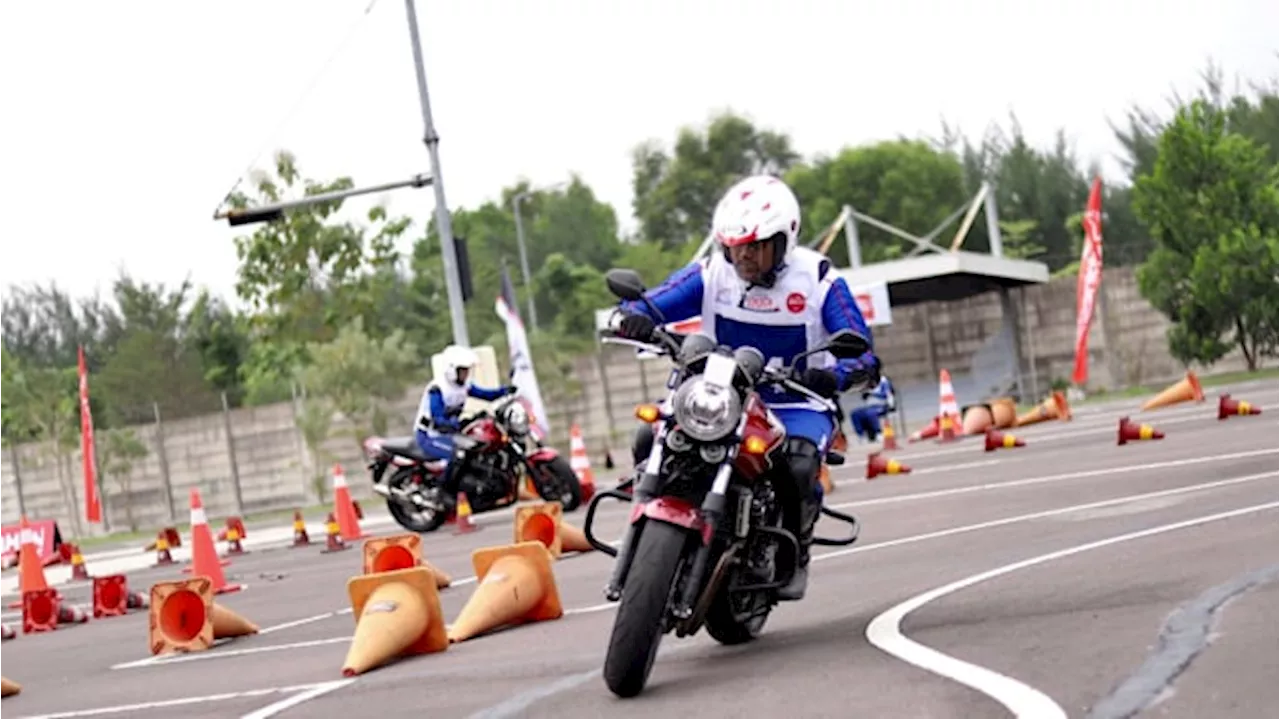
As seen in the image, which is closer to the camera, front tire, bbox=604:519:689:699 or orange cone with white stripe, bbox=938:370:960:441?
front tire, bbox=604:519:689:699

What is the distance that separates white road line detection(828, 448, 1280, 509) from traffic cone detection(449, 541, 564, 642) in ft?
24.7

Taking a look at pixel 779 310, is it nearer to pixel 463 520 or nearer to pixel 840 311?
pixel 840 311

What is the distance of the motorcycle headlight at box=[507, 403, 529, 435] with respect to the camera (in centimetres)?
2505

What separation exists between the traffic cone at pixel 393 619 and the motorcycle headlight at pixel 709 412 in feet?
8.86

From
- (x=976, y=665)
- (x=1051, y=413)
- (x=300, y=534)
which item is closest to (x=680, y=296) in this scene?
(x=976, y=665)

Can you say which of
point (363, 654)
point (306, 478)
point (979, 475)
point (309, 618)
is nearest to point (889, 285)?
point (306, 478)

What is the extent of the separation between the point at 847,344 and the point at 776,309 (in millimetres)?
776

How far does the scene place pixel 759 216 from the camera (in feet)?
31.2

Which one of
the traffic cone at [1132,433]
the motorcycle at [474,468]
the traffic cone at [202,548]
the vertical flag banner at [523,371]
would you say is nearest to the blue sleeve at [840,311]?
the traffic cone at [202,548]

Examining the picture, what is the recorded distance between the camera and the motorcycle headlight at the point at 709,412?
8.70 metres

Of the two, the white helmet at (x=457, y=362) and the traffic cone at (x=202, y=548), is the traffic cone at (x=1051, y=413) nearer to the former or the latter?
the white helmet at (x=457, y=362)

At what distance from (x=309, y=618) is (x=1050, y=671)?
860cm

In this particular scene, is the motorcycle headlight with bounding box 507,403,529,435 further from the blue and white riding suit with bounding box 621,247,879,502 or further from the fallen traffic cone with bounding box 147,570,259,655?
the blue and white riding suit with bounding box 621,247,879,502

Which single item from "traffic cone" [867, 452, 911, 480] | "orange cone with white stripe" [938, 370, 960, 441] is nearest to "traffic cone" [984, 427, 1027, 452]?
Result: "traffic cone" [867, 452, 911, 480]
